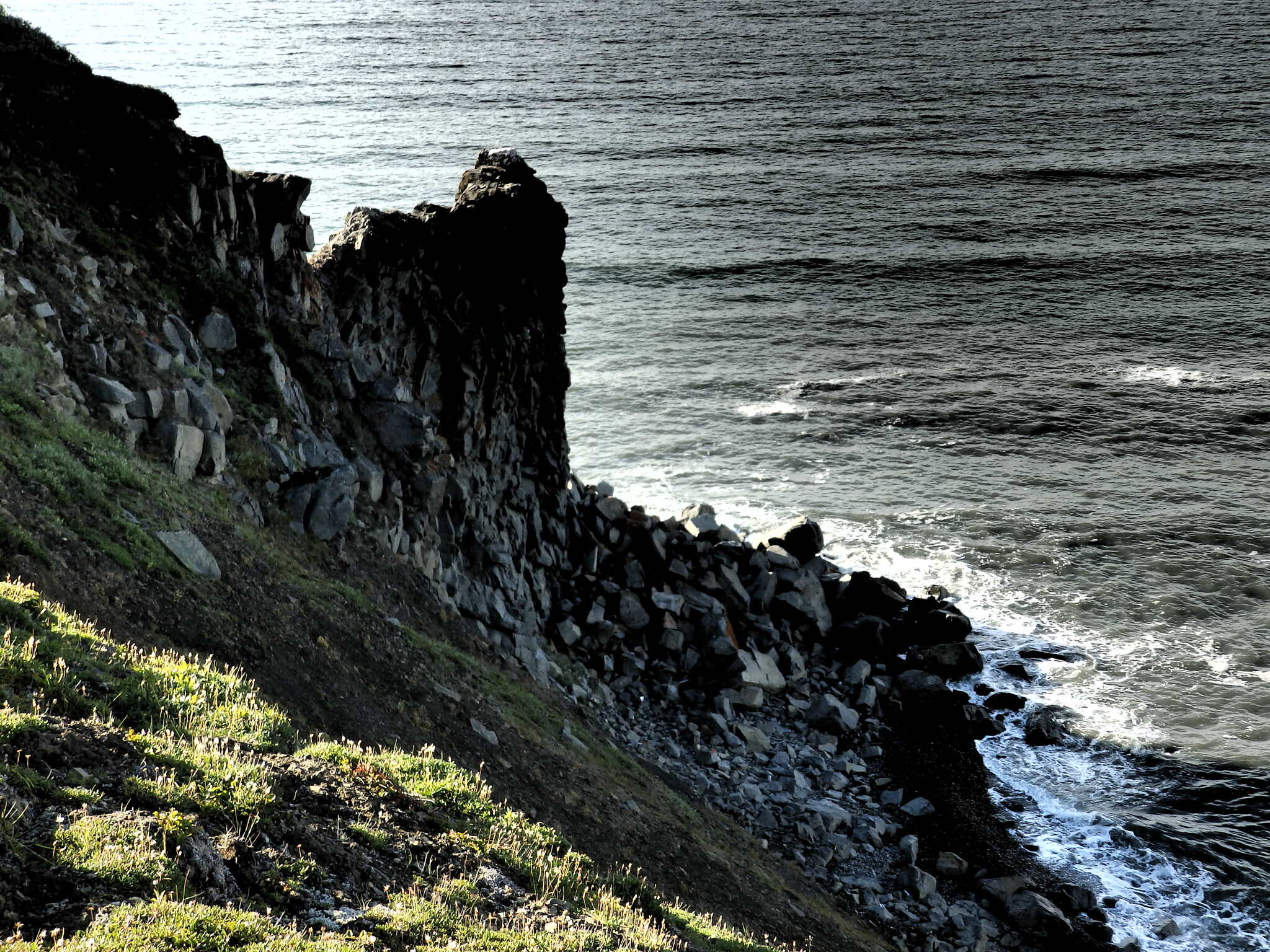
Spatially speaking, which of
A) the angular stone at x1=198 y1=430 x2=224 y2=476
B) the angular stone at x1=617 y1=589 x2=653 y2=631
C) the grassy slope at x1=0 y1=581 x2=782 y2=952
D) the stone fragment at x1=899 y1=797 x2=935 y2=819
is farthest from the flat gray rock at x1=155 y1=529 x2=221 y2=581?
the stone fragment at x1=899 y1=797 x2=935 y2=819

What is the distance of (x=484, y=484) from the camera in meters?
33.6

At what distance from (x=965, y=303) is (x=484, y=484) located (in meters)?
48.5

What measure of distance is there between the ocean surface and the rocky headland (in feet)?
14.0

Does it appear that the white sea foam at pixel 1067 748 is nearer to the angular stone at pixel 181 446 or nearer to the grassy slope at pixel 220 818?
the grassy slope at pixel 220 818

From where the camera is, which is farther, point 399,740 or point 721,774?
point 721,774

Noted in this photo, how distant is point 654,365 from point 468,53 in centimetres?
9471

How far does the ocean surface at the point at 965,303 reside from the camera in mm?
Result: 36312

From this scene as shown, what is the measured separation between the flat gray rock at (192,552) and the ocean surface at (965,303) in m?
23.7

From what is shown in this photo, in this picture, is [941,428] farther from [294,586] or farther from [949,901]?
[294,586]

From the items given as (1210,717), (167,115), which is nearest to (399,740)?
(167,115)

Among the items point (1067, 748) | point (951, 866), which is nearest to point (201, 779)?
point (951, 866)

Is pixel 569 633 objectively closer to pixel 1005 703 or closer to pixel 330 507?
pixel 330 507

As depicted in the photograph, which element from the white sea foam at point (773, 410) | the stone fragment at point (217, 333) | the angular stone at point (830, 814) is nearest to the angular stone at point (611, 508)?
the angular stone at point (830, 814)

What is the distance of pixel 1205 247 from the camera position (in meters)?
74.2
